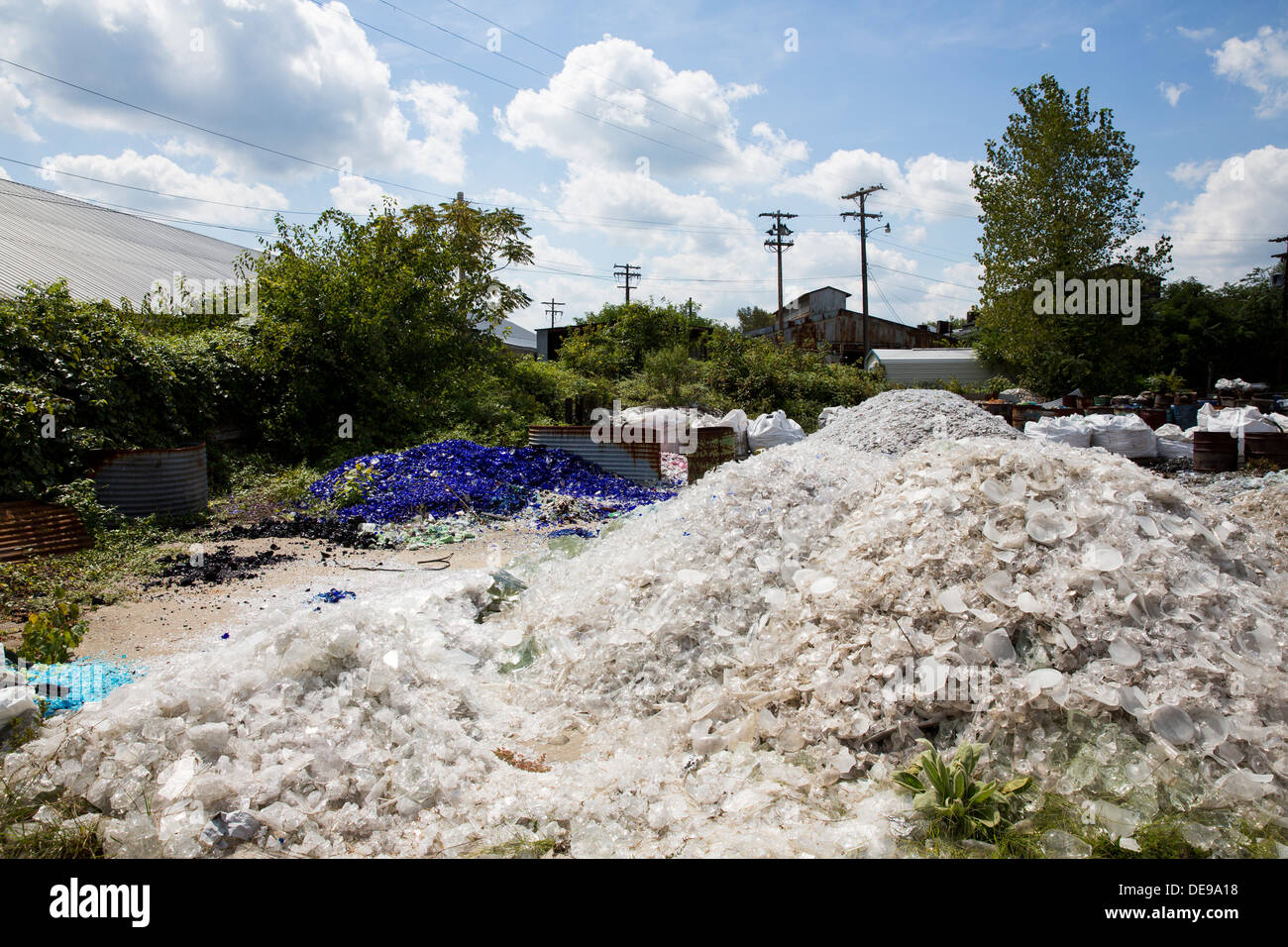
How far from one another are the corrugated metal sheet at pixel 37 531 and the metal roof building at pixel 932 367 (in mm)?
21706

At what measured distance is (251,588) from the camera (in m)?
5.14

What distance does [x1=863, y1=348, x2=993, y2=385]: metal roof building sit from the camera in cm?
2378

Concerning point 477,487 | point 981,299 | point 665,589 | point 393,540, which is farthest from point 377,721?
point 981,299

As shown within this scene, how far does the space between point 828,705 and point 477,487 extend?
5443 millimetres

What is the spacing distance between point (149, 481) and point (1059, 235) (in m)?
22.0

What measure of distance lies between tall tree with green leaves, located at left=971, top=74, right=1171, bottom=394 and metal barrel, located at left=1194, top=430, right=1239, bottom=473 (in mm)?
11462

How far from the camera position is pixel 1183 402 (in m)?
14.0

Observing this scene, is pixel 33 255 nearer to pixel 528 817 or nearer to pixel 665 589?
pixel 665 589

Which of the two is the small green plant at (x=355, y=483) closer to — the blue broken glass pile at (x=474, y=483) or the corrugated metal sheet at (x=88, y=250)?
the blue broken glass pile at (x=474, y=483)

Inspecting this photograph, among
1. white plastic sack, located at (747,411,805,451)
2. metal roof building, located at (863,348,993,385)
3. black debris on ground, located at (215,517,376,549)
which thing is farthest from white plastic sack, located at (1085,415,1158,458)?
metal roof building, located at (863,348,993,385)

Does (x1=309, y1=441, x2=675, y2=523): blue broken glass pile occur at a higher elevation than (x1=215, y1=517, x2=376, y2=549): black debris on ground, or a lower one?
higher

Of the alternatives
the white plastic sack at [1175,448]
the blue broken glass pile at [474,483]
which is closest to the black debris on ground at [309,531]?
the blue broken glass pile at [474,483]

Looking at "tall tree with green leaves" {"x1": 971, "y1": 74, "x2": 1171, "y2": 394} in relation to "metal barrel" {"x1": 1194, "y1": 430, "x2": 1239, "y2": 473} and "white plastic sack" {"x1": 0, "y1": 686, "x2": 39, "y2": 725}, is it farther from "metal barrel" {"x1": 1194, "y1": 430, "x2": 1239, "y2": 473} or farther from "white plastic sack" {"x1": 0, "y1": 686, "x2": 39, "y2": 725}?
"white plastic sack" {"x1": 0, "y1": 686, "x2": 39, "y2": 725}

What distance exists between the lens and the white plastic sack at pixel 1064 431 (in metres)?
10.7
